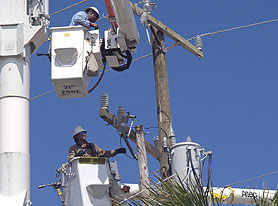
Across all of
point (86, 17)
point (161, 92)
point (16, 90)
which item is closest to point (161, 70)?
point (161, 92)

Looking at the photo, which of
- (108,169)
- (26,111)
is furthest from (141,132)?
(26,111)

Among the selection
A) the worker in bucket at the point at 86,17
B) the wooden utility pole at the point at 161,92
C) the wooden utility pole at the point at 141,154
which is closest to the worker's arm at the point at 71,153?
the wooden utility pole at the point at 141,154

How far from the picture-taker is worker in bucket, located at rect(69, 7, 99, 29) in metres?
17.0

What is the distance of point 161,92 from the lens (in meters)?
19.6

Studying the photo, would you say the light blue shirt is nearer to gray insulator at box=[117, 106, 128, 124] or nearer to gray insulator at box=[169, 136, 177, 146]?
gray insulator at box=[117, 106, 128, 124]

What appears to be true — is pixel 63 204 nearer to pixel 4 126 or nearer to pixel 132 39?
pixel 4 126

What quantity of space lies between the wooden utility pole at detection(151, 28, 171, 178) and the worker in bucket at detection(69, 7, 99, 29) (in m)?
2.91

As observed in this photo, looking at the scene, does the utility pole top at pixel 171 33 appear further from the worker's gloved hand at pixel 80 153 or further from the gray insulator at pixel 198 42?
the worker's gloved hand at pixel 80 153

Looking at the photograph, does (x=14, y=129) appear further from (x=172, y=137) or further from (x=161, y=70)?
(x=161, y=70)

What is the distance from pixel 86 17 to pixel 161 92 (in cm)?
328

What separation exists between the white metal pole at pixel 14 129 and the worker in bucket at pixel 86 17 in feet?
3.97

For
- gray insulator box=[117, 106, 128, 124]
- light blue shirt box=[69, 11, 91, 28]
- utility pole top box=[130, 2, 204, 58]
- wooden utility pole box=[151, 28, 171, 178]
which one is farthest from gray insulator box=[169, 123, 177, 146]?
light blue shirt box=[69, 11, 91, 28]

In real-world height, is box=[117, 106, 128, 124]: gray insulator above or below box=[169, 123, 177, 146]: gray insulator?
above

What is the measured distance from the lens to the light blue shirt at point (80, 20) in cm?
1695
